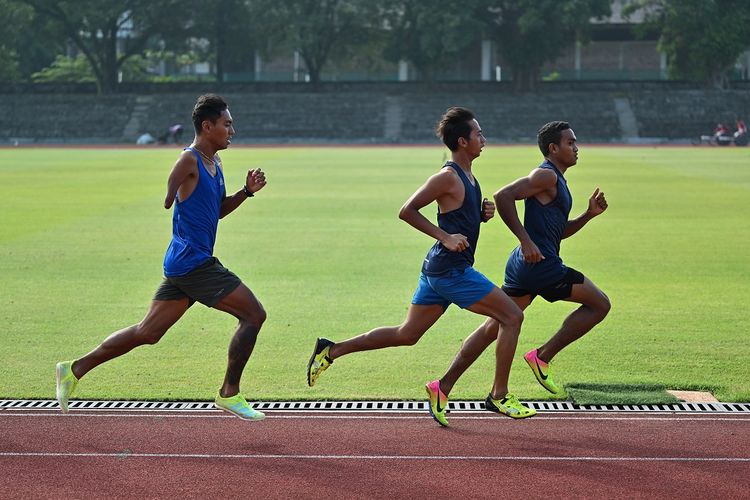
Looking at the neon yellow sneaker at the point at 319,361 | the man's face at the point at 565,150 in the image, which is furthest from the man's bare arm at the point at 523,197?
the neon yellow sneaker at the point at 319,361

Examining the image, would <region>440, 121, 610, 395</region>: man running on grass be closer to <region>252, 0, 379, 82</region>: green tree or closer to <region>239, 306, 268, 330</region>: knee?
<region>239, 306, 268, 330</region>: knee

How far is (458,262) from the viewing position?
24.6 feet

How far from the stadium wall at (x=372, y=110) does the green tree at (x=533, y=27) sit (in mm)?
2062

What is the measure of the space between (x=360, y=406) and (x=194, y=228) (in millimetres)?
1631

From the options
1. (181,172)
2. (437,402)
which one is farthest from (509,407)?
(181,172)

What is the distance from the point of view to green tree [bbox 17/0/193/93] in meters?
74.1

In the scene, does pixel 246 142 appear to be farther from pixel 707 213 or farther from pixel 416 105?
pixel 707 213

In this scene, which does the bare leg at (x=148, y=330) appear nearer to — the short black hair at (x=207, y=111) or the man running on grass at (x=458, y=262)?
the short black hair at (x=207, y=111)

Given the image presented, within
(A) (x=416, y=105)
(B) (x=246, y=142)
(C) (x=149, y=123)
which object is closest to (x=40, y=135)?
(C) (x=149, y=123)

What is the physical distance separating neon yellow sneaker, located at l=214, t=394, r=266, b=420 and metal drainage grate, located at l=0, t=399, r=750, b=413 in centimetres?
41

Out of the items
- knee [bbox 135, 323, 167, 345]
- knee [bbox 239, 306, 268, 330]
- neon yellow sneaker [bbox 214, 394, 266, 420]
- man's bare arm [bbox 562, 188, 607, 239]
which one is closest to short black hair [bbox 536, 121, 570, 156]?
man's bare arm [bbox 562, 188, 607, 239]

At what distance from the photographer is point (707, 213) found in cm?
2275

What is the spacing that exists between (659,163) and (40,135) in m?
41.7

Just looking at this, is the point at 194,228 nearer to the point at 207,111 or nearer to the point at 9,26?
the point at 207,111
